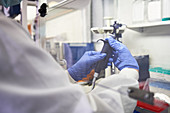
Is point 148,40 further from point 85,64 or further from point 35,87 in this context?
point 35,87

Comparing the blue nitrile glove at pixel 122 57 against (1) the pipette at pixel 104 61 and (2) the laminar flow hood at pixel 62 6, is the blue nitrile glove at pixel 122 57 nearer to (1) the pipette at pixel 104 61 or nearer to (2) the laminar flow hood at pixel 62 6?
(1) the pipette at pixel 104 61

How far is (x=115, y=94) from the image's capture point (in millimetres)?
491

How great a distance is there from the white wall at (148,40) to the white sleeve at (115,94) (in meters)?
0.10

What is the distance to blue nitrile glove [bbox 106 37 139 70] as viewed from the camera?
58cm

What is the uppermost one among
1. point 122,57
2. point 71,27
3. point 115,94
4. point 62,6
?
point 62,6

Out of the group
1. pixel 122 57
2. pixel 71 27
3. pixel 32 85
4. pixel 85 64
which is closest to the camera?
pixel 32 85

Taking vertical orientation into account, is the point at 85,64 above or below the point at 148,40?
below

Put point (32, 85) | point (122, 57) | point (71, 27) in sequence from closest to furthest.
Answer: point (32, 85) < point (122, 57) < point (71, 27)

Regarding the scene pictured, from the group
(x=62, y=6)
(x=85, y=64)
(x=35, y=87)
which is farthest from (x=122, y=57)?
(x=62, y=6)

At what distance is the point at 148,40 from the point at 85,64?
286 mm

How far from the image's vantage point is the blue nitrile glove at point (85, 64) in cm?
66

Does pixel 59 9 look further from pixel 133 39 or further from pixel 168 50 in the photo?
pixel 168 50

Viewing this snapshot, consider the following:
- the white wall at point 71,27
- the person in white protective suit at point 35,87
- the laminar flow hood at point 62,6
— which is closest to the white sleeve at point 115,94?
the person in white protective suit at point 35,87

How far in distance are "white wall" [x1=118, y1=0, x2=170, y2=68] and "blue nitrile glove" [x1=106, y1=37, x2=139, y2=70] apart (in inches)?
0.9
